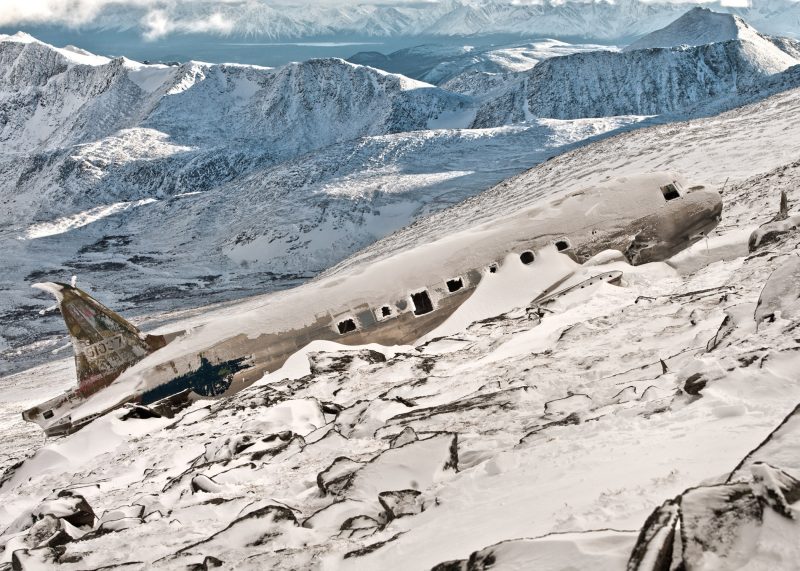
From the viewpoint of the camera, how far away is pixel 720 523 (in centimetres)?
558

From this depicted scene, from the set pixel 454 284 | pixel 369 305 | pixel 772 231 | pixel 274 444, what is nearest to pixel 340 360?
pixel 369 305

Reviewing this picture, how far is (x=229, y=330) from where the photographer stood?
24.5m

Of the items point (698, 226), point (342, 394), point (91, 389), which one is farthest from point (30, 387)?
point (698, 226)

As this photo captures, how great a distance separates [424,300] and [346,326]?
9.93 ft

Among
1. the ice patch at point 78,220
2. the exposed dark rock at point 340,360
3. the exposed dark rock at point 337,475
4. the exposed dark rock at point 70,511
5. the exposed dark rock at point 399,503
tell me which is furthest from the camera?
the ice patch at point 78,220

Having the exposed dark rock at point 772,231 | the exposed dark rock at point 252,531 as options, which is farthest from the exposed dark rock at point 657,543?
the exposed dark rock at point 772,231

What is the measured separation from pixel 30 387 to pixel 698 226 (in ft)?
180

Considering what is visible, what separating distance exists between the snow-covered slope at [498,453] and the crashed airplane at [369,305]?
1044mm

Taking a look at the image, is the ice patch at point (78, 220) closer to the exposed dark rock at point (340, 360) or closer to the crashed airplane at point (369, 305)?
the crashed airplane at point (369, 305)

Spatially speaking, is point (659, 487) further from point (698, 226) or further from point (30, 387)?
point (30, 387)

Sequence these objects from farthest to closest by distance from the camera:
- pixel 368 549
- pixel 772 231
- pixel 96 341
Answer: pixel 96 341, pixel 772 231, pixel 368 549

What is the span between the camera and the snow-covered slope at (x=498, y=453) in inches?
250

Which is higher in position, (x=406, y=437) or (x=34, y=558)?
(x=34, y=558)

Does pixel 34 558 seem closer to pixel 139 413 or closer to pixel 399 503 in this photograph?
pixel 399 503
